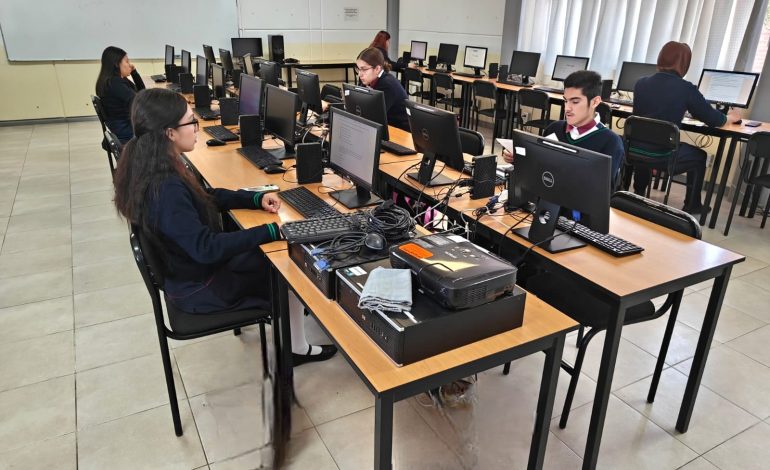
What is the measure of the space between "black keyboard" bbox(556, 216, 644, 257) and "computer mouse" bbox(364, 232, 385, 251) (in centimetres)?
72

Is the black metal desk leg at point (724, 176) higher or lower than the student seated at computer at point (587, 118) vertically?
lower

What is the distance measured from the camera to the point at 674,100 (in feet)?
13.0

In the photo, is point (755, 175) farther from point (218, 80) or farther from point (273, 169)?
point (218, 80)

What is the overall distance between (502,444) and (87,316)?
2.20 m

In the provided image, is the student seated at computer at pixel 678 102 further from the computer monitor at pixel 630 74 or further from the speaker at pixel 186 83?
the speaker at pixel 186 83

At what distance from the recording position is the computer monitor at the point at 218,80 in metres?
4.86

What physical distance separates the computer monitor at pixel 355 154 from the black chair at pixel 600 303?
2.59ft

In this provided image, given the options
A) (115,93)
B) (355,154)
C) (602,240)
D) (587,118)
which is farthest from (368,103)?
(115,93)

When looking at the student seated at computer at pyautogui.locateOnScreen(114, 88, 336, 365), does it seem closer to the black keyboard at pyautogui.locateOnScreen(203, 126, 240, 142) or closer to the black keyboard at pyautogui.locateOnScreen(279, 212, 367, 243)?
the black keyboard at pyautogui.locateOnScreen(279, 212, 367, 243)

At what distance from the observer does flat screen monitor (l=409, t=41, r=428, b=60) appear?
8648 mm

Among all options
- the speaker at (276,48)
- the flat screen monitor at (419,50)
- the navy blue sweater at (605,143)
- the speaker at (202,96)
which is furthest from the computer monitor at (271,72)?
the flat screen monitor at (419,50)

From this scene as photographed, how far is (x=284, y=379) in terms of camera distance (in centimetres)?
208

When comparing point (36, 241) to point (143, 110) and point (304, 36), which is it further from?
point (304, 36)

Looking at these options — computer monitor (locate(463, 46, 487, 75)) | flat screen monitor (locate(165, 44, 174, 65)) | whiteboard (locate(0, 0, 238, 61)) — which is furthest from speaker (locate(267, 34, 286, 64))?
computer monitor (locate(463, 46, 487, 75))
